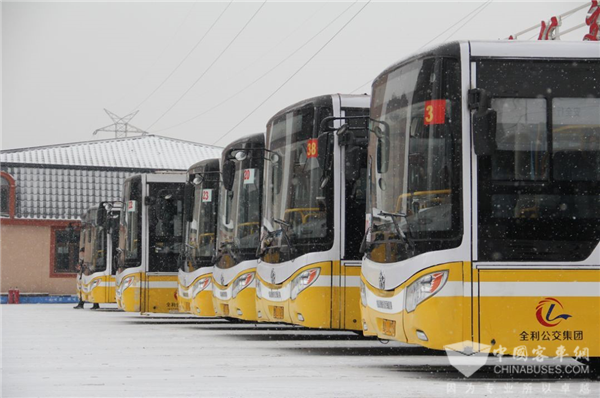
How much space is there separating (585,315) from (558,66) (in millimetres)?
2522

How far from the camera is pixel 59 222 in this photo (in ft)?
184

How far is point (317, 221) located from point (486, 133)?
503 centimetres

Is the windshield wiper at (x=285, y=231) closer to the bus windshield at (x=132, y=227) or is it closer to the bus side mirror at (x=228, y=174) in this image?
the bus side mirror at (x=228, y=174)

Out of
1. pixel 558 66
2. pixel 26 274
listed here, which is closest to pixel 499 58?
pixel 558 66

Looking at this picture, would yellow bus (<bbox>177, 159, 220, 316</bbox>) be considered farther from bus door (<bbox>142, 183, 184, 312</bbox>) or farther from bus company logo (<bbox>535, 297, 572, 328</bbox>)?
bus company logo (<bbox>535, 297, 572, 328</bbox>)

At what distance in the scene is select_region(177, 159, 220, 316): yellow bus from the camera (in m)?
23.2

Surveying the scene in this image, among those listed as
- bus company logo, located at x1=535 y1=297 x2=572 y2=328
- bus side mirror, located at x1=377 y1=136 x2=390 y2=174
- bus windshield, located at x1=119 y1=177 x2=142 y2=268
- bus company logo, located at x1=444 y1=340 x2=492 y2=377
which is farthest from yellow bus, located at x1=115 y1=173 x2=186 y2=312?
bus company logo, located at x1=535 y1=297 x2=572 y2=328

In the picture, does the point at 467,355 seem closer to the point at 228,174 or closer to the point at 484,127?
the point at 484,127

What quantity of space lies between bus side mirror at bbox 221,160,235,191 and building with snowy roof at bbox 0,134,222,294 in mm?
32915

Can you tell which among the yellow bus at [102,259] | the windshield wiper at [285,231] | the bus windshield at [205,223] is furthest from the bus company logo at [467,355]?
the yellow bus at [102,259]

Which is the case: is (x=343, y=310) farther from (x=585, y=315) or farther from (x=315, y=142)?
(x=585, y=315)

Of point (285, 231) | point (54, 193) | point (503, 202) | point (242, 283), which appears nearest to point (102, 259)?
point (242, 283)

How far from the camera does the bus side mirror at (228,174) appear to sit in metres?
20.3

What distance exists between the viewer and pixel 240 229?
20.4m
